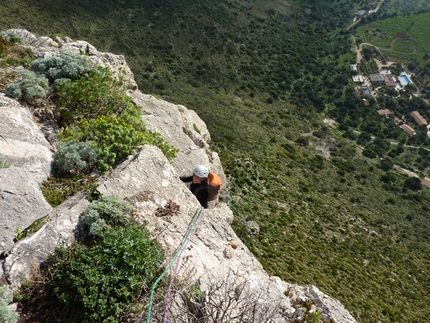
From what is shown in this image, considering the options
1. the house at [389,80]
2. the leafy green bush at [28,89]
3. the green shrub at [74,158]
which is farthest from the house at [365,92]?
the green shrub at [74,158]

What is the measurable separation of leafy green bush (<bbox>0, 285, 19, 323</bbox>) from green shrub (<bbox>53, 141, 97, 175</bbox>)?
359 cm

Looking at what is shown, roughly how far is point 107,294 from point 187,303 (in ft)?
5.44

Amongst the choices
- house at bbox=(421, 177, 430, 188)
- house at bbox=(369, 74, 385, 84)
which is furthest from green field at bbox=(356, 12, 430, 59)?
house at bbox=(421, 177, 430, 188)

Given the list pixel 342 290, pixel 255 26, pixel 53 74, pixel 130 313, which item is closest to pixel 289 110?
pixel 255 26

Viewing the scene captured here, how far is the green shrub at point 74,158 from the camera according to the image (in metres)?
8.38

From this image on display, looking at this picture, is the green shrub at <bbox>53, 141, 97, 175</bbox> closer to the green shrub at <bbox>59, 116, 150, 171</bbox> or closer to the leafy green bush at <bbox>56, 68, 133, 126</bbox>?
the green shrub at <bbox>59, 116, 150, 171</bbox>

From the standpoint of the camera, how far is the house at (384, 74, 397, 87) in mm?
A: 99500

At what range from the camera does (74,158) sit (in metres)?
8.41

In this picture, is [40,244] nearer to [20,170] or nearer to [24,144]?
[20,170]

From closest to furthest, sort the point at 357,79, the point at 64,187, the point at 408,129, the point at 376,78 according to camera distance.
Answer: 1. the point at 64,187
2. the point at 408,129
3. the point at 357,79
4. the point at 376,78

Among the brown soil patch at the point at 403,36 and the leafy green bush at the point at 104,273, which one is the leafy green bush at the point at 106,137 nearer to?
the leafy green bush at the point at 104,273

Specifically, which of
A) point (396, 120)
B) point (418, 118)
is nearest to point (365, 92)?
point (396, 120)

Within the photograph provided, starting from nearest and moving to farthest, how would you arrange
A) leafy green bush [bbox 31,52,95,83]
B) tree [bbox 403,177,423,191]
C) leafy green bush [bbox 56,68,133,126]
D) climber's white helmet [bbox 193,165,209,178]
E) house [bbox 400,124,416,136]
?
leafy green bush [bbox 56,68,133,126]
leafy green bush [bbox 31,52,95,83]
climber's white helmet [bbox 193,165,209,178]
tree [bbox 403,177,423,191]
house [bbox 400,124,416,136]

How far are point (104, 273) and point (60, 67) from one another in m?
8.91
